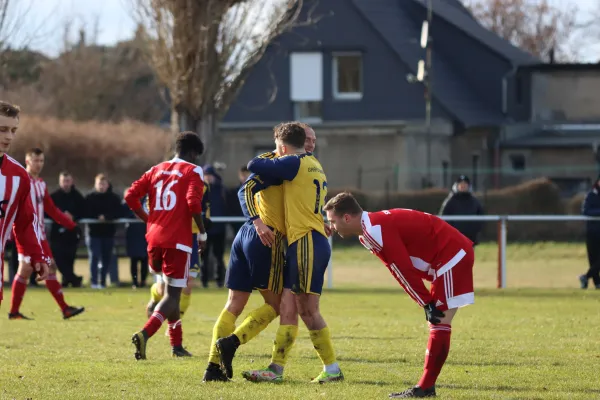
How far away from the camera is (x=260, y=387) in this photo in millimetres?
8734

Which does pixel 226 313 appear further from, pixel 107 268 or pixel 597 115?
pixel 597 115

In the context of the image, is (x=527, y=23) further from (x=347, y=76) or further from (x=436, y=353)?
(x=436, y=353)

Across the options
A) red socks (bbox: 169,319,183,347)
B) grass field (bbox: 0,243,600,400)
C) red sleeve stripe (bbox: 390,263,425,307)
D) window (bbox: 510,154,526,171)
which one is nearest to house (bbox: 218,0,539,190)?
window (bbox: 510,154,526,171)

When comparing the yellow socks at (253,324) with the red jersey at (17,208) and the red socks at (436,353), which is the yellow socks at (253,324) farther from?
the red jersey at (17,208)

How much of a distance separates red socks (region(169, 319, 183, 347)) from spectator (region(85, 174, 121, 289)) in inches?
410

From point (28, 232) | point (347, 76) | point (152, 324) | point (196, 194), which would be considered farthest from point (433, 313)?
point (347, 76)

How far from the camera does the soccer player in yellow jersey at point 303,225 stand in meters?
8.91

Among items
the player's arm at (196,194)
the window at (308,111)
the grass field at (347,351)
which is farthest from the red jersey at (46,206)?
the window at (308,111)

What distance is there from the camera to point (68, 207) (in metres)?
21.0

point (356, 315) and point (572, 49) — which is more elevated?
point (572, 49)

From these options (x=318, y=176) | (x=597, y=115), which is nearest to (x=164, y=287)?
(x=318, y=176)

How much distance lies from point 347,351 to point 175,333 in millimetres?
1609

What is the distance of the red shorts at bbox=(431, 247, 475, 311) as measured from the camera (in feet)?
27.0

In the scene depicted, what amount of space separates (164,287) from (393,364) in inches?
96.4
